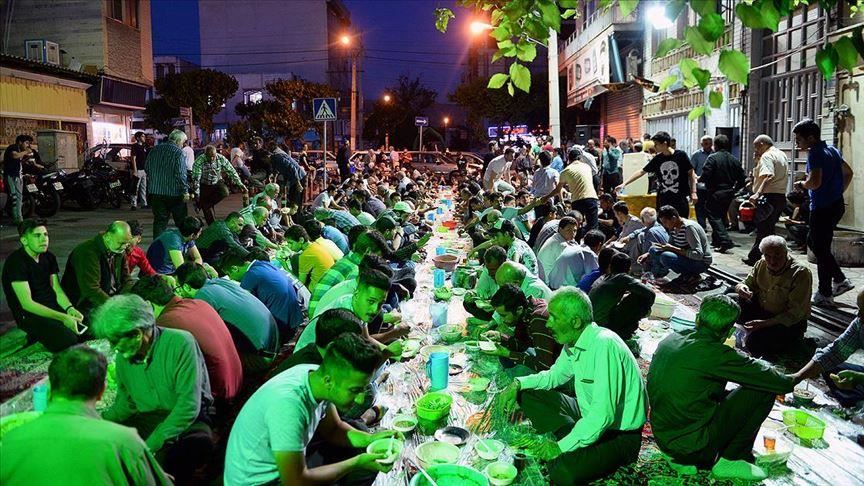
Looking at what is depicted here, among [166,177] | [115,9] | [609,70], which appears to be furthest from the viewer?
[115,9]

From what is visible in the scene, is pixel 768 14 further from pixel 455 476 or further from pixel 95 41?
pixel 95 41

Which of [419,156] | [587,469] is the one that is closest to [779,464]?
[587,469]

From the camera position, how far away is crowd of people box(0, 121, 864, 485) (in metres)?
2.62

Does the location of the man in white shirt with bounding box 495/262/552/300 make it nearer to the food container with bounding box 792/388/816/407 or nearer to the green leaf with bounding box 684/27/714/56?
the food container with bounding box 792/388/816/407

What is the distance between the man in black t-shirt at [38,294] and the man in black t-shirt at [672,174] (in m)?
7.72

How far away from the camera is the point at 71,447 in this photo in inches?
86.2

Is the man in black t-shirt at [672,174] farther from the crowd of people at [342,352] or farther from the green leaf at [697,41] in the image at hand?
the green leaf at [697,41]

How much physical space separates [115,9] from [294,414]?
93.5 feet

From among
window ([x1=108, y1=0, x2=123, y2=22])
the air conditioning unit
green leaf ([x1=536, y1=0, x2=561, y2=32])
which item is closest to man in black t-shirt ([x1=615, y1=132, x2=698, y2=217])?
green leaf ([x1=536, y1=0, x2=561, y2=32])

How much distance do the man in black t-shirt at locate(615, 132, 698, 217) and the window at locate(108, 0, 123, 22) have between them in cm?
2435

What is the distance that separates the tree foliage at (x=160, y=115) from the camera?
40.8 meters

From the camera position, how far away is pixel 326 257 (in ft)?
21.4

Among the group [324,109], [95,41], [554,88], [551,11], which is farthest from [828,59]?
[95,41]

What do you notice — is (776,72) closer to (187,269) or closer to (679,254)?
(679,254)
